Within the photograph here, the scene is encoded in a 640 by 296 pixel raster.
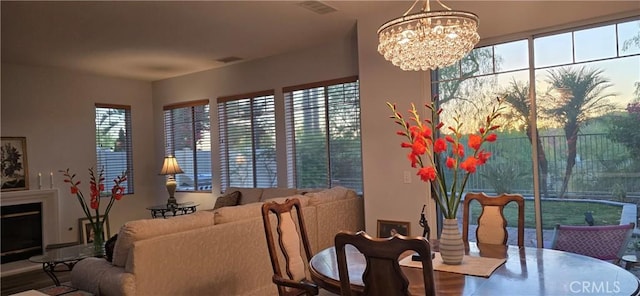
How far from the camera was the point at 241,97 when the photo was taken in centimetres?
624

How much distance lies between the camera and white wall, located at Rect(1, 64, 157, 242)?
18.8ft

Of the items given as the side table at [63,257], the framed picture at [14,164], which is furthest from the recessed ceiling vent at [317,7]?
the framed picture at [14,164]

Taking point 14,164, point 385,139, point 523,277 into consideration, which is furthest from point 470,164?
point 14,164

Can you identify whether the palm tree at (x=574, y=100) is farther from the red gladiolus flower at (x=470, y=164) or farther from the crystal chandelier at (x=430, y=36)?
the red gladiolus flower at (x=470, y=164)

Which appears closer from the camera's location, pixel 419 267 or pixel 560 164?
pixel 419 267

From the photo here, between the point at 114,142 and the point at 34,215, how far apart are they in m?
1.66

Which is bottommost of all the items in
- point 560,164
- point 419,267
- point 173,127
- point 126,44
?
point 419,267

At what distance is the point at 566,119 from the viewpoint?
3418mm

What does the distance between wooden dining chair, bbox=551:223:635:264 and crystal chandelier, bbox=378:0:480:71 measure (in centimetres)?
199

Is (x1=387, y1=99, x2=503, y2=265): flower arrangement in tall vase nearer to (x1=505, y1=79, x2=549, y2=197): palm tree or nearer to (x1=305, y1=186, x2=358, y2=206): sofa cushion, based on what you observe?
(x1=505, y1=79, x2=549, y2=197): palm tree

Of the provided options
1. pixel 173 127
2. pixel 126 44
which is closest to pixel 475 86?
pixel 126 44

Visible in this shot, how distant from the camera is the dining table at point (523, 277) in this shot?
5.71ft

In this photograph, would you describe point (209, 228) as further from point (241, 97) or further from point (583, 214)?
point (241, 97)

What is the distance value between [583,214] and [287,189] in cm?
319
